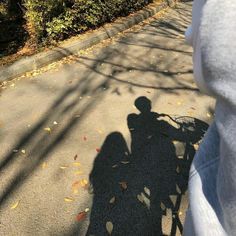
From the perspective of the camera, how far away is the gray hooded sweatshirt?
0.72m

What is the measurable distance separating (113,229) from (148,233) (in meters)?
0.34

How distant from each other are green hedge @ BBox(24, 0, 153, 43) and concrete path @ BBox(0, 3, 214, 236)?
92 centimetres

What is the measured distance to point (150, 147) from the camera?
453 cm

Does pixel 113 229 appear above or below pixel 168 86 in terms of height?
above

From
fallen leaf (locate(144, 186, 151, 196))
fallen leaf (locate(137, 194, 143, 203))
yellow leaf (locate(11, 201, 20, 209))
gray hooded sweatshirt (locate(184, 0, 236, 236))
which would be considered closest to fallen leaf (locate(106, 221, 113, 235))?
fallen leaf (locate(137, 194, 143, 203))

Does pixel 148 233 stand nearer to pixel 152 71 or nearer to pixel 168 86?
pixel 168 86

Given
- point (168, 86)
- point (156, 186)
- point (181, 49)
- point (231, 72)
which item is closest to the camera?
point (231, 72)

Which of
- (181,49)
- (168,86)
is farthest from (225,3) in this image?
(181,49)

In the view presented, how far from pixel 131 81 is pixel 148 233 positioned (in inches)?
135

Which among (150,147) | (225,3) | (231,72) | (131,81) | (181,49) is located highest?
(225,3)

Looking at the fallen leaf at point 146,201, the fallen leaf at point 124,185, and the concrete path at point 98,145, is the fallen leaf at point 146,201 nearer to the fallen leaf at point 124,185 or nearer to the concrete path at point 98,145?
the concrete path at point 98,145

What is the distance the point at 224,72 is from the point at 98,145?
3.90 m

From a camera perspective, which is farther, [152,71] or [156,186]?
[152,71]

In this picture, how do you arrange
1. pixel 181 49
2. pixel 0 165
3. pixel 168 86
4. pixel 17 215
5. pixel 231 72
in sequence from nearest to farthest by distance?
1. pixel 231 72
2. pixel 17 215
3. pixel 0 165
4. pixel 168 86
5. pixel 181 49
